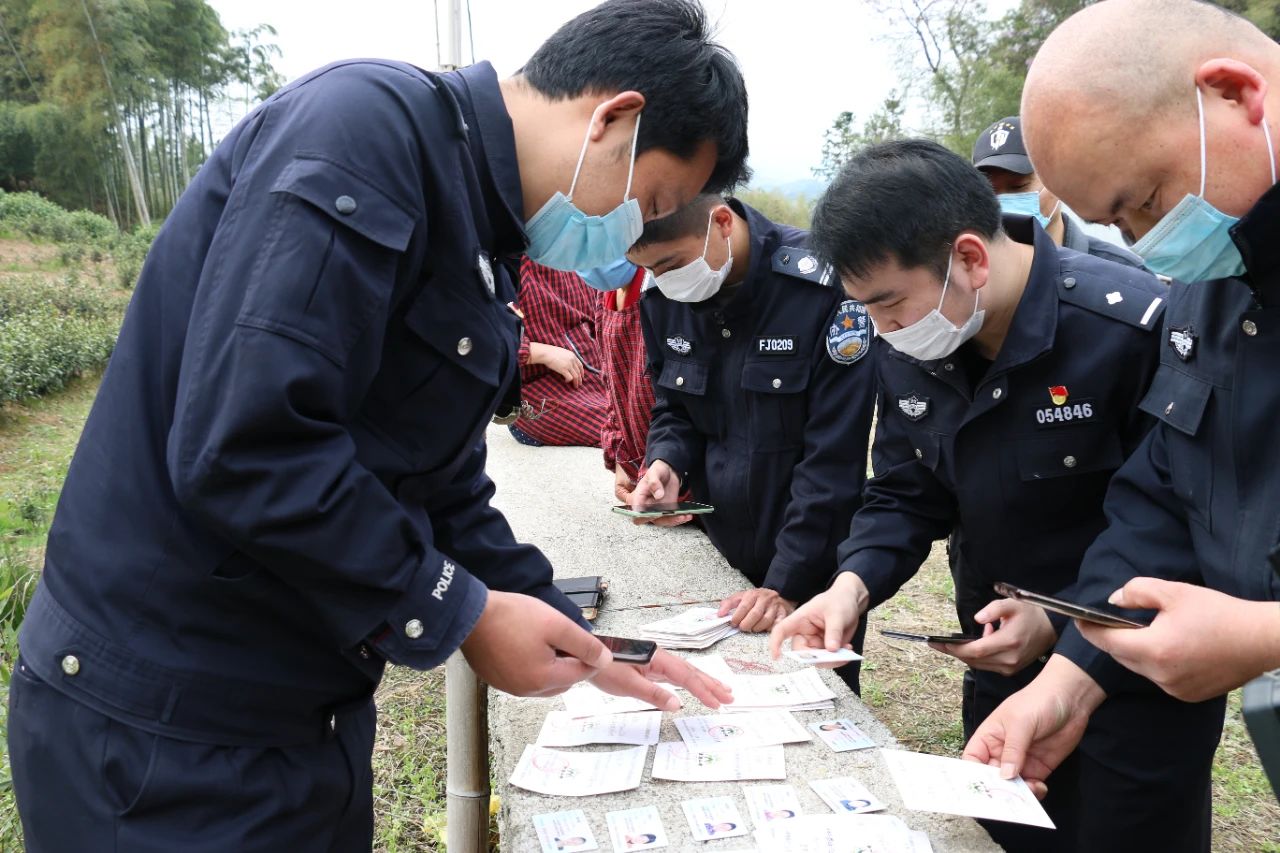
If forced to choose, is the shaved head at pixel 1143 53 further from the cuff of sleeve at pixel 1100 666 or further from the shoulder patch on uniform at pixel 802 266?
the shoulder patch on uniform at pixel 802 266

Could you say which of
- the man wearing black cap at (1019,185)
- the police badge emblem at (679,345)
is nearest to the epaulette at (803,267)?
the police badge emblem at (679,345)

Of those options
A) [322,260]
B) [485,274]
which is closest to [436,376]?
[485,274]

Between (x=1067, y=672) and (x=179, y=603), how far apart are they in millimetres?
1450

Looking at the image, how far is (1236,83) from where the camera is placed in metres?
1.32

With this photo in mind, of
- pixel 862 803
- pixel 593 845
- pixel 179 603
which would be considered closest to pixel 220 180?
pixel 179 603

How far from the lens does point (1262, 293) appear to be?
1430mm

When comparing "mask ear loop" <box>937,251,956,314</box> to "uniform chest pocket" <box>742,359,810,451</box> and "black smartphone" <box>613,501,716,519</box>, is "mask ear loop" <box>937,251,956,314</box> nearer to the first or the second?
"uniform chest pocket" <box>742,359,810,451</box>

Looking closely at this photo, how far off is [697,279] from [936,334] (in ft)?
2.26

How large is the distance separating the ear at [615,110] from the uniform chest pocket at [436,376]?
292mm

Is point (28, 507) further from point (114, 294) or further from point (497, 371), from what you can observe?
point (114, 294)

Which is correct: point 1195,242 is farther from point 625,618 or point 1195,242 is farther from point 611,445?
point 611,445

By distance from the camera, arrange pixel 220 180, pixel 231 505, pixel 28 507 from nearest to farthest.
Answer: pixel 231 505 < pixel 220 180 < pixel 28 507

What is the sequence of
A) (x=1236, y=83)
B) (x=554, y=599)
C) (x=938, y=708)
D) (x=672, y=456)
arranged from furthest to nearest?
(x=938, y=708)
(x=672, y=456)
(x=554, y=599)
(x=1236, y=83)

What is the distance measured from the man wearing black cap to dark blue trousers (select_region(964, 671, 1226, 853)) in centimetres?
204
